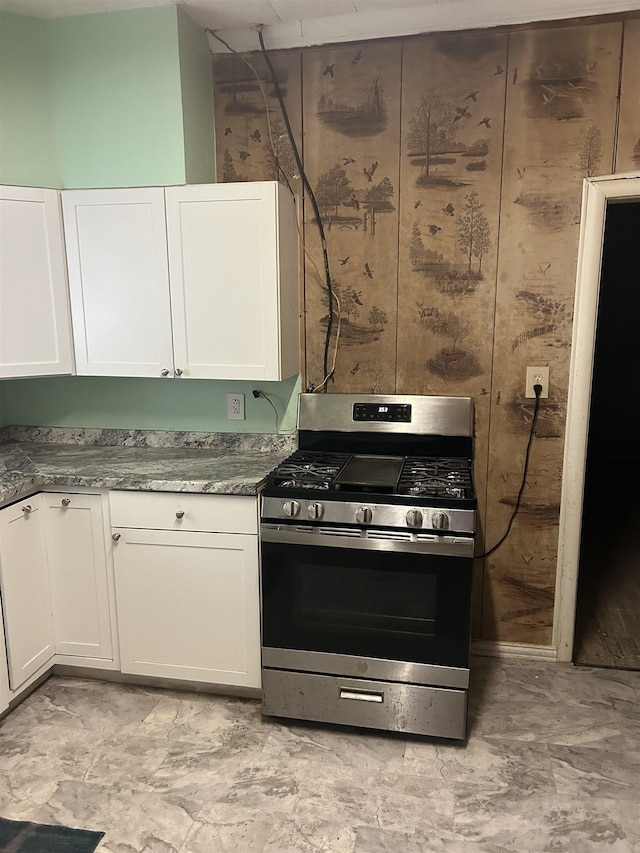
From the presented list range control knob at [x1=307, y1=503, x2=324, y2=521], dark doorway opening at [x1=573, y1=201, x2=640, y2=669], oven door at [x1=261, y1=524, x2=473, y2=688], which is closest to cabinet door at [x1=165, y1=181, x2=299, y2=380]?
range control knob at [x1=307, y1=503, x2=324, y2=521]

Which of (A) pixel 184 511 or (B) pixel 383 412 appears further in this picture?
(B) pixel 383 412

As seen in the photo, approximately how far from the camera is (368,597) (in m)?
2.15

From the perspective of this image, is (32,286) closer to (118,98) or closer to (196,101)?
(118,98)

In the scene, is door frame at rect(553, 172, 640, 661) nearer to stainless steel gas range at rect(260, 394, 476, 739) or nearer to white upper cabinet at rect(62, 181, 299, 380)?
stainless steel gas range at rect(260, 394, 476, 739)

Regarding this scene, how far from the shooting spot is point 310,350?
107 inches

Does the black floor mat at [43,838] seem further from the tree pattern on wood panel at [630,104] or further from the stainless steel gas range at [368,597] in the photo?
the tree pattern on wood panel at [630,104]

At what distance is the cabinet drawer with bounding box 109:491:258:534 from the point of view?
89.0 inches

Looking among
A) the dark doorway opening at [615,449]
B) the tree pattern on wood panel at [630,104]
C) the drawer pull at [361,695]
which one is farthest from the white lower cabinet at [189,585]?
the tree pattern on wood panel at [630,104]

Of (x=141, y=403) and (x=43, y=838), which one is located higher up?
(x=141, y=403)

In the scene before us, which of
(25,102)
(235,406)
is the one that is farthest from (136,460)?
(25,102)

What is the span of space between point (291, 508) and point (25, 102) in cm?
190

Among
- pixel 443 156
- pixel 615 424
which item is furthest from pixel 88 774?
pixel 615 424

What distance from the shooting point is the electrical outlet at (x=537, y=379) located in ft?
8.35

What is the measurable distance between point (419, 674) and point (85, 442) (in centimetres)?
181
